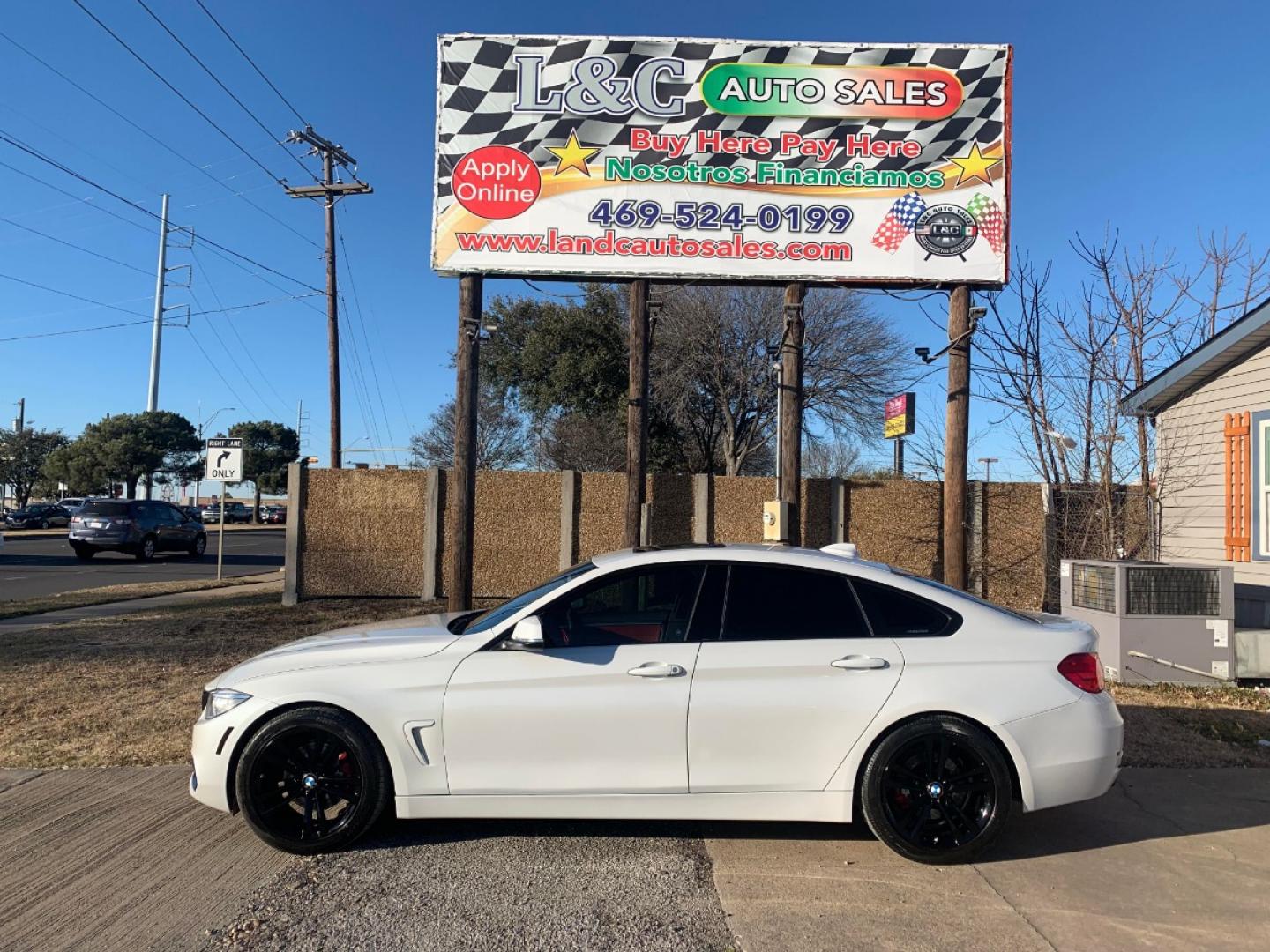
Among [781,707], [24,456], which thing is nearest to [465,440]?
[781,707]

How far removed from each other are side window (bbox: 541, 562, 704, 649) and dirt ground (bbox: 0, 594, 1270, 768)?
3.18 m

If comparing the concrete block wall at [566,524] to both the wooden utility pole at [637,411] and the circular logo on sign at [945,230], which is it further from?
the circular logo on sign at [945,230]

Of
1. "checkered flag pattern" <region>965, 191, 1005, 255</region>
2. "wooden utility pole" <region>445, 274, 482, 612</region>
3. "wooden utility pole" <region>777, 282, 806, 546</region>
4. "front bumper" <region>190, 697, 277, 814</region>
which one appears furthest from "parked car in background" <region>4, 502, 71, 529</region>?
"front bumper" <region>190, 697, 277, 814</region>

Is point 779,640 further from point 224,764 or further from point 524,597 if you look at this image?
point 224,764

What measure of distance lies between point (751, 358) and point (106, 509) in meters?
18.5

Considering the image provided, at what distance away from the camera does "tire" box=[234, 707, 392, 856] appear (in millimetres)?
4090

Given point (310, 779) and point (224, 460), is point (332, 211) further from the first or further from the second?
point (310, 779)

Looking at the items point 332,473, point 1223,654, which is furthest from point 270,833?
point 332,473

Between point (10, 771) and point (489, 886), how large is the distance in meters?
3.68

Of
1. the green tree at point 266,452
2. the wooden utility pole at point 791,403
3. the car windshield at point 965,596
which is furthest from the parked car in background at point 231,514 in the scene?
the car windshield at point 965,596

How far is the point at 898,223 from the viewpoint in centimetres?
984

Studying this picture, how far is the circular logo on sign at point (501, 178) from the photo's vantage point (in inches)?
384

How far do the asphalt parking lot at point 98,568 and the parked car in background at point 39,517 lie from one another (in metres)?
19.4

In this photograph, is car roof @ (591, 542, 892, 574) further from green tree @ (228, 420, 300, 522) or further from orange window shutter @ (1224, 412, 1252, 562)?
green tree @ (228, 420, 300, 522)
